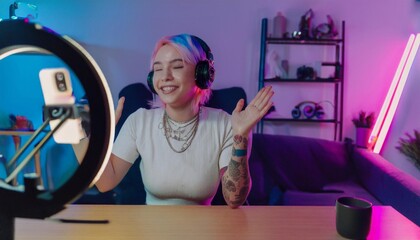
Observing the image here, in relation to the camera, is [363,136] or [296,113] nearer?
[363,136]

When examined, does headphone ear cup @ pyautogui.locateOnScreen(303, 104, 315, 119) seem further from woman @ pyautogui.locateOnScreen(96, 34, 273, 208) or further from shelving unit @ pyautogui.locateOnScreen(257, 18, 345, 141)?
woman @ pyautogui.locateOnScreen(96, 34, 273, 208)

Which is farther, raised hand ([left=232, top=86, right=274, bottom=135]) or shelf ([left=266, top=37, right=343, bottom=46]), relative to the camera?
shelf ([left=266, top=37, right=343, bottom=46])

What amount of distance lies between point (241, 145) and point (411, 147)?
2.55 meters

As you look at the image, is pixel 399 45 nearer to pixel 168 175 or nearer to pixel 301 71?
pixel 301 71

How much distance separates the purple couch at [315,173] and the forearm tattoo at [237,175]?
50.2 inches

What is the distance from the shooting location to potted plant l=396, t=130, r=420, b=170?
3.23m

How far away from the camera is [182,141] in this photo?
139 cm

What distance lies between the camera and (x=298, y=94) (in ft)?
10.9

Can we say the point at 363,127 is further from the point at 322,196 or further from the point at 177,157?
the point at 177,157

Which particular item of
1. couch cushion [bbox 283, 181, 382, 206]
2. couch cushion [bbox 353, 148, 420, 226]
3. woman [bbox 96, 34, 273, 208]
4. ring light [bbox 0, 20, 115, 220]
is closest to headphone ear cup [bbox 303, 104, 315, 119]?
couch cushion [bbox 353, 148, 420, 226]

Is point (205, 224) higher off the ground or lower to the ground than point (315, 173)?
higher

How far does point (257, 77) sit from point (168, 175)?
6.80ft

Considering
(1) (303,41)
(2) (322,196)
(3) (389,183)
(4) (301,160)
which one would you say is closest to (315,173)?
(4) (301,160)

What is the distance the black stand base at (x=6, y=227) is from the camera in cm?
68
